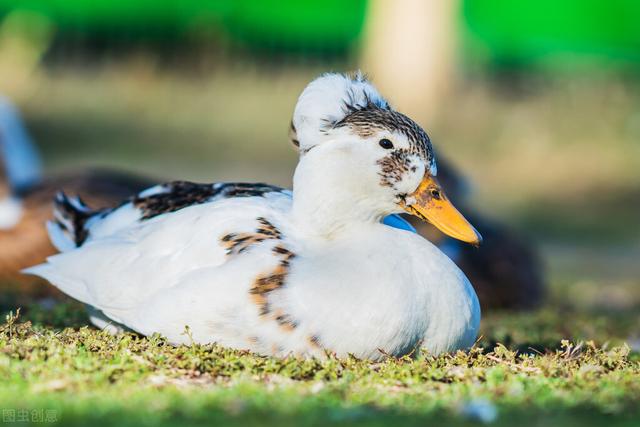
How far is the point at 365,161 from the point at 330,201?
0.83 feet

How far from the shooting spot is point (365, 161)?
5301 mm

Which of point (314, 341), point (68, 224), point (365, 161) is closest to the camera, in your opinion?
point (314, 341)

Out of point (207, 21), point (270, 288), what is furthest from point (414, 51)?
point (270, 288)

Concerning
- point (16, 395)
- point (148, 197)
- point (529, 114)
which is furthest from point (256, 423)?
point (529, 114)

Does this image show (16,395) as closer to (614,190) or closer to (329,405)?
(329,405)

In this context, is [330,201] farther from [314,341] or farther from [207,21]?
[207,21]

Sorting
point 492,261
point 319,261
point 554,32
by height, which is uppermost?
point 554,32

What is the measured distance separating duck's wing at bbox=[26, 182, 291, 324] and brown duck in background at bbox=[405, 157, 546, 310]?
3278 millimetres

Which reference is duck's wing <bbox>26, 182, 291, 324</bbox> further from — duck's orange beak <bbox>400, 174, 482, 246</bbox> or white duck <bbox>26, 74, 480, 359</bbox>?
duck's orange beak <bbox>400, 174, 482, 246</bbox>

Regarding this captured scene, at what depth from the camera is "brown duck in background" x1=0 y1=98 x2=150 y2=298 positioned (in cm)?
863

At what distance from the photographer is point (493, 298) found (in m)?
9.17

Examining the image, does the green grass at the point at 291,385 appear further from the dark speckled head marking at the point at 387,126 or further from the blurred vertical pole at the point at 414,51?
the blurred vertical pole at the point at 414,51

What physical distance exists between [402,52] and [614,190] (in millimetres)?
4319

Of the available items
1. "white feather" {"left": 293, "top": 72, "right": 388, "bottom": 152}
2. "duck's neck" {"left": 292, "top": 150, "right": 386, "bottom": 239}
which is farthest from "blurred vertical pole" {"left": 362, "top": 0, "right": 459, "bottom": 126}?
"duck's neck" {"left": 292, "top": 150, "right": 386, "bottom": 239}
